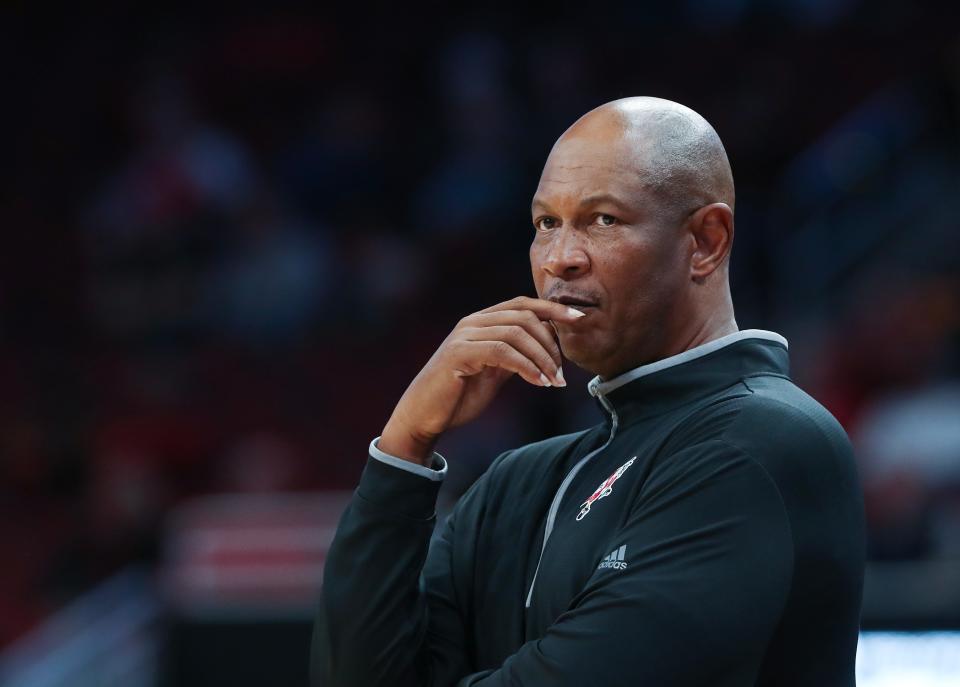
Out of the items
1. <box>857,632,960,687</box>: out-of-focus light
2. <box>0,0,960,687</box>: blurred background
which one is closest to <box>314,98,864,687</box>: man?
<box>857,632,960,687</box>: out-of-focus light

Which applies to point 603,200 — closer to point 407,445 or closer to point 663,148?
point 663,148

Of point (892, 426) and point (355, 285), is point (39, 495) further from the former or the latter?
point (892, 426)

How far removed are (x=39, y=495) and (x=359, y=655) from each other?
771 centimetres

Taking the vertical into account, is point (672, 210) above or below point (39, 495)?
above

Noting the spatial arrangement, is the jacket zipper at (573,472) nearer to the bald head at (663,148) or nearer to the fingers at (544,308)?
the fingers at (544,308)

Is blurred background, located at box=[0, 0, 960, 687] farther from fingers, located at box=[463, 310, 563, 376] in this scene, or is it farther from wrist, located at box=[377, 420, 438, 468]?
fingers, located at box=[463, 310, 563, 376]

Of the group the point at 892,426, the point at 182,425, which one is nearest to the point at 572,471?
the point at 892,426

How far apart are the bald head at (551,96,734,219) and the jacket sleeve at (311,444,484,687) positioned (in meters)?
0.55

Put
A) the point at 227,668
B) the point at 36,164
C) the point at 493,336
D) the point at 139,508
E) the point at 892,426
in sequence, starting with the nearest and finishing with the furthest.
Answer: the point at 493,336 < the point at 227,668 < the point at 892,426 < the point at 139,508 < the point at 36,164

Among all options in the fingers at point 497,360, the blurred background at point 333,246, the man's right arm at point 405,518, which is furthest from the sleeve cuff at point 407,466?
the blurred background at point 333,246

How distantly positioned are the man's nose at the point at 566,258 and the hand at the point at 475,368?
0.19ft

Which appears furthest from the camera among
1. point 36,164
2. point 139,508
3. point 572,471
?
point 36,164

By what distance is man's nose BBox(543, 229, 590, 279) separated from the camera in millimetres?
2381

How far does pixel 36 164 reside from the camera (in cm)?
1145
